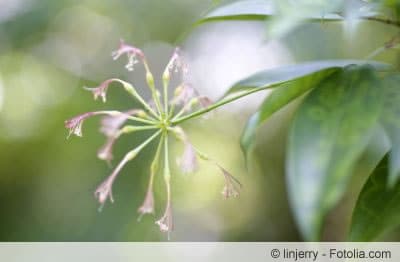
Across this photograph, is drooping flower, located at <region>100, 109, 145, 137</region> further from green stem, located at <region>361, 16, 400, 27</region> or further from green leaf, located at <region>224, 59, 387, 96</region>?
green stem, located at <region>361, 16, 400, 27</region>

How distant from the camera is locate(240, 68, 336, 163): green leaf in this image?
422 mm

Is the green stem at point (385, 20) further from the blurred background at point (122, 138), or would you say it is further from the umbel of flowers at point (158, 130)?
the blurred background at point (122, 138)

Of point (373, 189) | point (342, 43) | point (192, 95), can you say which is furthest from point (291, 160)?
point (342, 43)

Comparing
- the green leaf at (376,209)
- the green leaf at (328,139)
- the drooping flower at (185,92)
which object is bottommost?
the green leaf at (376,209)

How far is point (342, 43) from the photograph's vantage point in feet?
5.32

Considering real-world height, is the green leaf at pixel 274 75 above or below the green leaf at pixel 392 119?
above

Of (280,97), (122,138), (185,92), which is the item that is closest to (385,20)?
(280,97)

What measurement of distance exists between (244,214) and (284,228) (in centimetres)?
15

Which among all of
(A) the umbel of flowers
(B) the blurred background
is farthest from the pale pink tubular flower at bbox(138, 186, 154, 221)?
(B) the blurred background

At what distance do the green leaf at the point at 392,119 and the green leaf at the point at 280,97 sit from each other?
52 millimetres

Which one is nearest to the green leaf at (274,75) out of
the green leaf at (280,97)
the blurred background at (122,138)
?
the green leaf at (280,97)

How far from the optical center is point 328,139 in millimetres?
330

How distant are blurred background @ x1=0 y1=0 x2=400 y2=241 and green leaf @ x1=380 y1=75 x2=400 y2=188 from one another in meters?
1.49

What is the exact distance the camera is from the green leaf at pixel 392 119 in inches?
13.2
